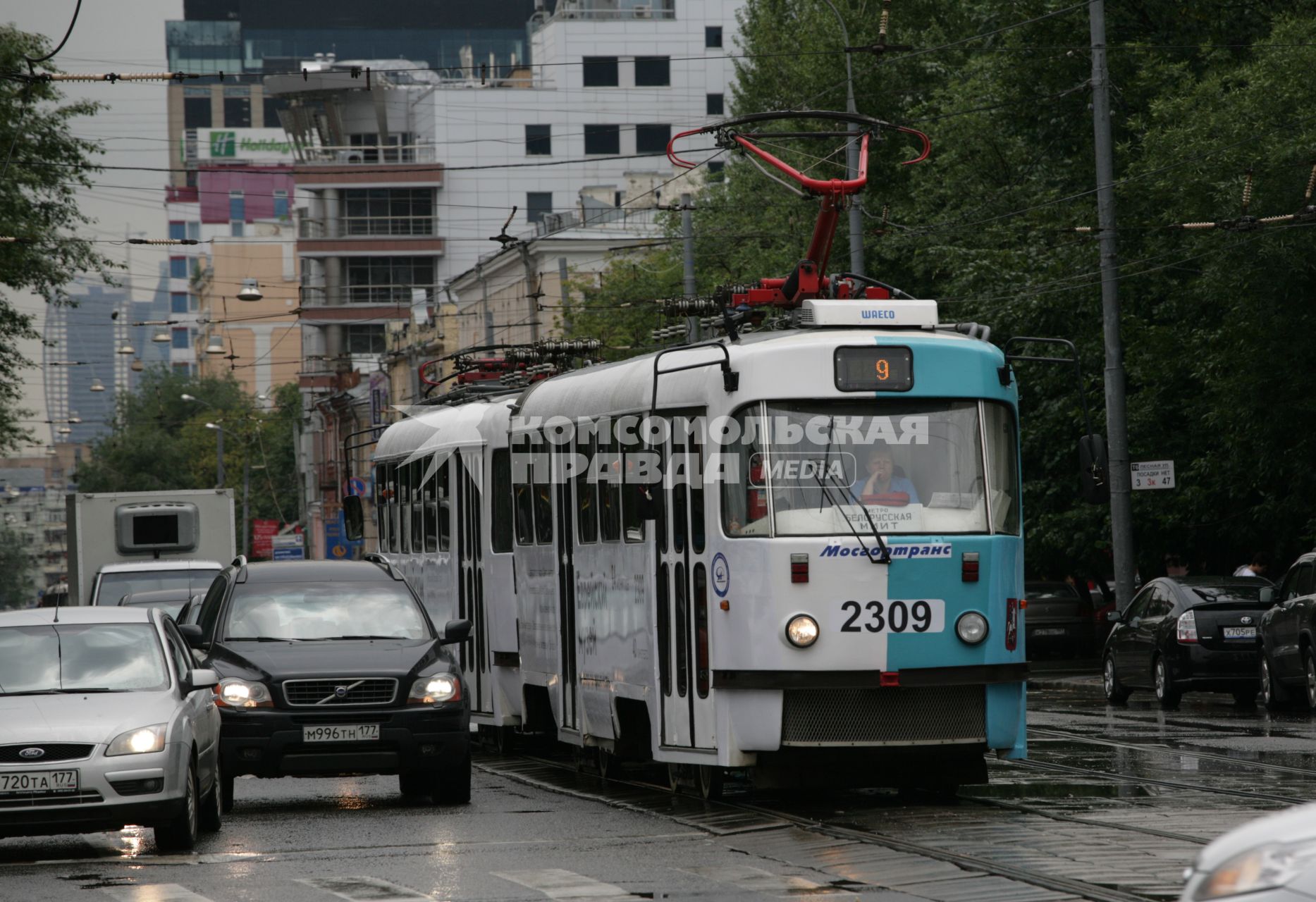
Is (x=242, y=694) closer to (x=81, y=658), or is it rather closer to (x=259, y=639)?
(x=259, y=639)

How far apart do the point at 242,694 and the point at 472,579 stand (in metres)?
5.77

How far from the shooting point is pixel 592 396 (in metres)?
16.6

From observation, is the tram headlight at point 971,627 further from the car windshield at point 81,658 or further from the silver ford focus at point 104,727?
the car windshield at point 81,658

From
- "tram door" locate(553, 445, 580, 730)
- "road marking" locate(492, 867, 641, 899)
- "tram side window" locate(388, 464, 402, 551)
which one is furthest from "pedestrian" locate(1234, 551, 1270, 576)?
"road marking" locate(492, 867, 641, 899)

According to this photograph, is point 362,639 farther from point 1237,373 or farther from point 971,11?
point 971,11

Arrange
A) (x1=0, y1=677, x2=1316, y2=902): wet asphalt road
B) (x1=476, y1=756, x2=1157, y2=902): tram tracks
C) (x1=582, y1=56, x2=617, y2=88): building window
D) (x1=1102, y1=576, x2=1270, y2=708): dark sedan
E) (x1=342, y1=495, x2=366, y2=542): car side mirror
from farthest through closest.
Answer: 1. (x1=582, y1=56, x2=617, y2=88): building window
2. (x1=342, y1=495, x2=366, y2=542): car side mirror
3. (x1=1102, y1=576, x2=1270, y2=708): dark sedan
4. (x1=0, y1=677, x2=1316, y2=902): wet asphalt road
5. (x1=476, y1=756, x2=1157, y2=902): tram tracks

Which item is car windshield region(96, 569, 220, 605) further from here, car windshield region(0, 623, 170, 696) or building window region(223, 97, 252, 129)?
building window region(223, 97, 252, 129)

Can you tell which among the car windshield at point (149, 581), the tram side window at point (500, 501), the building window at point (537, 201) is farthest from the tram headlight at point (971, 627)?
the building window at point (537, 201)

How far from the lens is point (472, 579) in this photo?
20.8 m

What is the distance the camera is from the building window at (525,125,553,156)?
99688 mm

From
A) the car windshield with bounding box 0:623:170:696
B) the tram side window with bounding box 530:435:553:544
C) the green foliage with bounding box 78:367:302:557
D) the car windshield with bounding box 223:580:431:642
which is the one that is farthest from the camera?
the green foliage with bounding box 78:367:302:557

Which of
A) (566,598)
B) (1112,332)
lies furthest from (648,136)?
(566,598)

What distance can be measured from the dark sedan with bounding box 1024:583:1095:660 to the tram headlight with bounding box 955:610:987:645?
27.1 metres

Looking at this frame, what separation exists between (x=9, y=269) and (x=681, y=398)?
27769mm
